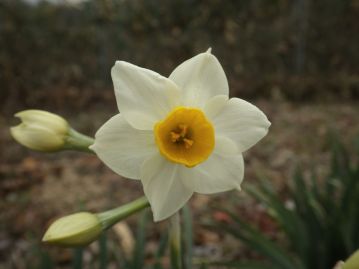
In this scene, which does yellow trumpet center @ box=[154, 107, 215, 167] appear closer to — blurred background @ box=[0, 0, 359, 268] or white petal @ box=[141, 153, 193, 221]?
white petal @ box=[141, 153, 193, 221]

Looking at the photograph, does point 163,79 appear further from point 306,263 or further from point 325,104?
point 325,104

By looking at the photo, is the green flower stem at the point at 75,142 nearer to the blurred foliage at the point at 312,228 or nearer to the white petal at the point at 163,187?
the white petal at the point at 163,187

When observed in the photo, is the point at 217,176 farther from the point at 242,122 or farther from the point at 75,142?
the point at 75,142

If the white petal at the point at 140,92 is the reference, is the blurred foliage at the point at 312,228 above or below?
below

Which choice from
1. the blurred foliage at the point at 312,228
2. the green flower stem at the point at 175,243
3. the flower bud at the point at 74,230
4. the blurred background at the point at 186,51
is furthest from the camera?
the blurred background at the point at 186,51

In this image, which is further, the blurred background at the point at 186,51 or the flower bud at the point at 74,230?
the blurred background at the point at 186,51

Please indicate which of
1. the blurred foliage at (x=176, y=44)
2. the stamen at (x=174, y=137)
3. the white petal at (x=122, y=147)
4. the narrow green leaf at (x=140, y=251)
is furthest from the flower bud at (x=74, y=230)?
the blurred foliage at (x=176, y=44)

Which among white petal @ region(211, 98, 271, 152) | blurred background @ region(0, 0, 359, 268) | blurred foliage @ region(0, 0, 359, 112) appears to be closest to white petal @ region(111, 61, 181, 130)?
white petal @ region(211, 98, 271, 152)
